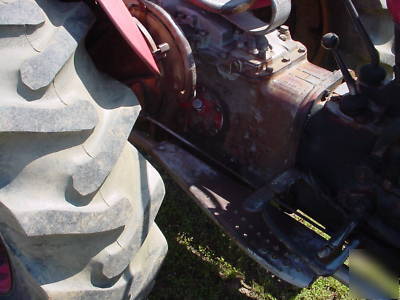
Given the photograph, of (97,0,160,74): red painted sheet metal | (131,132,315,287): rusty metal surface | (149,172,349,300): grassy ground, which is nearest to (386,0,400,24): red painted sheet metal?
(97,0,160,74): red painted sheet metal

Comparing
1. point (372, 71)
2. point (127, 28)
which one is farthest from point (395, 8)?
point (127, 28)

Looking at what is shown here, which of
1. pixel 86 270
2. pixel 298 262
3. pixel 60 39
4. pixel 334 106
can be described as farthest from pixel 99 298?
pixel 334 106

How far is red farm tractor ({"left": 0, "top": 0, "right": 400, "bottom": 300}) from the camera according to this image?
1.27 m

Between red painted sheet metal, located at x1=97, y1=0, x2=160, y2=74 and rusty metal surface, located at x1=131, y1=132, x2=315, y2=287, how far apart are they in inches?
16.7

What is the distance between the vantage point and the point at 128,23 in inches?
54.9

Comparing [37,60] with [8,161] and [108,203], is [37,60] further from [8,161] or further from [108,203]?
[108,203]

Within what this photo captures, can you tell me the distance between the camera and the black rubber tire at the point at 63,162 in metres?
1.24

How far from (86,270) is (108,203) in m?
0.20

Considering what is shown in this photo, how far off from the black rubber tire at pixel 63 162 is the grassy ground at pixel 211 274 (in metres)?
0.66

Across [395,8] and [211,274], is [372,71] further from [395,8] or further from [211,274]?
[211,274]

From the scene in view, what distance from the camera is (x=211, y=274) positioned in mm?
2172

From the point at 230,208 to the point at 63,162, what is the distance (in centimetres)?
60

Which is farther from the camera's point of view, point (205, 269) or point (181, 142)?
point (205, 269)

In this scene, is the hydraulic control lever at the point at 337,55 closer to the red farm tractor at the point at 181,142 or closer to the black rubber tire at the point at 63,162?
the red farm tractor at the point at 181,142
